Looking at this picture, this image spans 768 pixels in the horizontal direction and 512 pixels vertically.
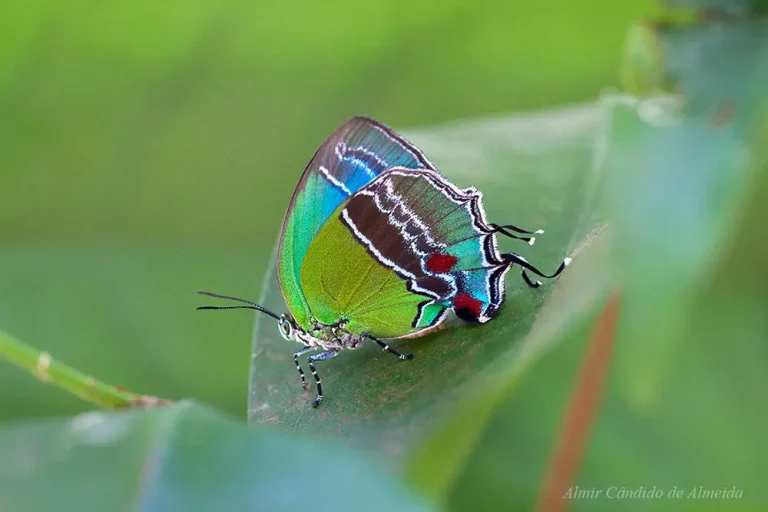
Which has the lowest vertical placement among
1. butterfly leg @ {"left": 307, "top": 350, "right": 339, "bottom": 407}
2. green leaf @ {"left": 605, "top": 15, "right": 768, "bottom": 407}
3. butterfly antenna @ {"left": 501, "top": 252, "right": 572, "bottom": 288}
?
butterfly leg @ {"left": 307, "top": 350, "right": 339, "bottom": 407}

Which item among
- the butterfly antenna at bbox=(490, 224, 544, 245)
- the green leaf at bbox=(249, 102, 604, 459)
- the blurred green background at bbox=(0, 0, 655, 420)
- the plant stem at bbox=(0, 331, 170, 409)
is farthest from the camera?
the blurred green background at bbox=(0, 0, 655, 420)

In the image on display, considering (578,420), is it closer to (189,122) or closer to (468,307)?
(468,307)

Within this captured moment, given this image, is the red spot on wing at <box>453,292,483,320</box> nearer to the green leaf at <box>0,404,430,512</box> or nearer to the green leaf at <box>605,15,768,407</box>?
the green leaf at <box>605,15,768,407</box>

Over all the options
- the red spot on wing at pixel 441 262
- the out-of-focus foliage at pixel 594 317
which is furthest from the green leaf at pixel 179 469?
the red spot on wing at pixel 441 262

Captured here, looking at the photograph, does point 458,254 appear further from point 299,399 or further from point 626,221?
point 626,221

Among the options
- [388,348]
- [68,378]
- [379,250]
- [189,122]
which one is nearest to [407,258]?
[379,250]

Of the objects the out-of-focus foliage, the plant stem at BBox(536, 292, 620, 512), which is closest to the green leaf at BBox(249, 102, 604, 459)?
the out-of-focus foliage

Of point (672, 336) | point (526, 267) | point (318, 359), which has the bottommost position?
point (318, 359)
